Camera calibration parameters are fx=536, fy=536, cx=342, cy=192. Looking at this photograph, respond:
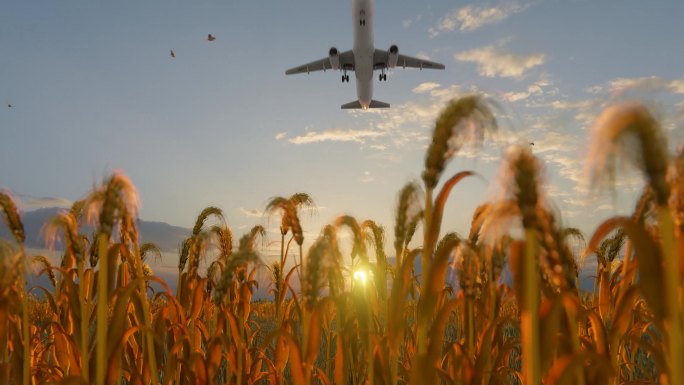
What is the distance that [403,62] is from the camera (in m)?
50.9

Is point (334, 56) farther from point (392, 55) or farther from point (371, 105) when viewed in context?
point (371, 105)

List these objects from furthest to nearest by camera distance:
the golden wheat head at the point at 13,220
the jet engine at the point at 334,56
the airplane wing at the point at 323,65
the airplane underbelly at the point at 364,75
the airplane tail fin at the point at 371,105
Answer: the airplane tail fin at the point at 371,105 < the airplane wing at the point at 323,65 < the airplane underbelly at the point at 364,75 < the jet engine at the point at 334,56 < the golden wheat head at the point at 13,220

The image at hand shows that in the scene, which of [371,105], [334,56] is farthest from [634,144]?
[371,105]

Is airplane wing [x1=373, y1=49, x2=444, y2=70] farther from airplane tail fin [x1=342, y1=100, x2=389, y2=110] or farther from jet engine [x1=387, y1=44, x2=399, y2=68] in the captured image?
airplane tail fin [x1=342, y1=100, x2=389, y2=110]

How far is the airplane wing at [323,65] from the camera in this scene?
50125 mm

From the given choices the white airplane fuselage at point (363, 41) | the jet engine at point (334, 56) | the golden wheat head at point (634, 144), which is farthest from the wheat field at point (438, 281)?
the white airplane fuselage at point (363, 41)

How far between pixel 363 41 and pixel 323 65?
6.66 m

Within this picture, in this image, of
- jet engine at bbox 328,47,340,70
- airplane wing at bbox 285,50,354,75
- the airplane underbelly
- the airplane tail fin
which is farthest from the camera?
the airplane tail fin

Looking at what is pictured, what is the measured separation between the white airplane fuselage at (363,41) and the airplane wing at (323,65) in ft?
4.65

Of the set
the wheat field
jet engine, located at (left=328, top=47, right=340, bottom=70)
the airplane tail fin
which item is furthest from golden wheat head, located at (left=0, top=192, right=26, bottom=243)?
the airplane tail fin

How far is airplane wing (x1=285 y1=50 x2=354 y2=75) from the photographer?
164 ft

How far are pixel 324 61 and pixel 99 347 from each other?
50.5m

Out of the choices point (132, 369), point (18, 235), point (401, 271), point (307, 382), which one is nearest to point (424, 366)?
point (401, 271)

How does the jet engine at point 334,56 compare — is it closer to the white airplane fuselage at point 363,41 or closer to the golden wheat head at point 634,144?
the white airplane fuselage at point 363,41
